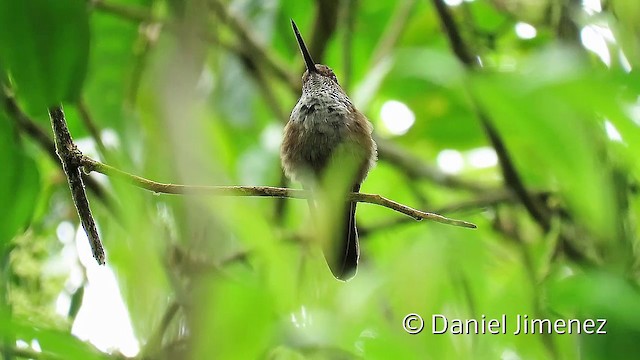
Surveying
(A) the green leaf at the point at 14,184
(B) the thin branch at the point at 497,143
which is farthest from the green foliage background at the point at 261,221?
(B) the thin branch at the point at 497,143

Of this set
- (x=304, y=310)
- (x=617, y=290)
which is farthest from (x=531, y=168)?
(x=304, y=310)

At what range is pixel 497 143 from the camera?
260cm

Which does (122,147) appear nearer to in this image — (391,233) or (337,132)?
(337,132)

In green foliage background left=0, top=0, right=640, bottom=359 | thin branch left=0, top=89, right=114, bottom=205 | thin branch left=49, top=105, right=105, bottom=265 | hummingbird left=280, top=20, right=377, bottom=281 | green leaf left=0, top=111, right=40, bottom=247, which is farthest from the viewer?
thin branch left=0, top=89, right=114, bottom=205

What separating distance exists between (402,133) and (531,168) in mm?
594

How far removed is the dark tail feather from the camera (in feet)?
4.22

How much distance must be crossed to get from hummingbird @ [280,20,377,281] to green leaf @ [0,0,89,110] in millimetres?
449

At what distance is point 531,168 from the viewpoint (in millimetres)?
3105

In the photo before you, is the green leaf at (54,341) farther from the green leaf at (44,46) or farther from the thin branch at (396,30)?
the thin branch at (396,30)

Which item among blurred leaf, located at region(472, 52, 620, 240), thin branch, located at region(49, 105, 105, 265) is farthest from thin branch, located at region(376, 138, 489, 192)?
thin branch, located at region(49, 105, 105, 265)

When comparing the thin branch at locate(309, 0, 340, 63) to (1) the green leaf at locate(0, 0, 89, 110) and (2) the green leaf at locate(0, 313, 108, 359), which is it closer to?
(1) the green leaf at locate(0, 0, 89, 110)

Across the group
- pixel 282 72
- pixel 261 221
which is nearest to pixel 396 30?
pixel 282 72

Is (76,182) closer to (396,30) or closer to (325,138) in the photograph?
(325,138)

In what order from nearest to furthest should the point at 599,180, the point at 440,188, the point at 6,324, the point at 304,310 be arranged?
the point at 6,324 < the point at 304,310 < the point at 599,180 < the point at 440,188
